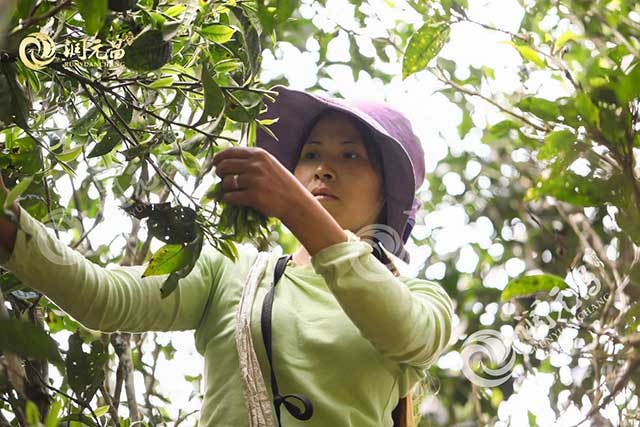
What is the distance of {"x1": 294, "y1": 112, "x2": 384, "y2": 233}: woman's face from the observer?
4.76 feet

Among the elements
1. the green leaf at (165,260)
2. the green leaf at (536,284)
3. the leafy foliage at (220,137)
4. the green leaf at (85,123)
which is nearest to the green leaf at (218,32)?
the leafy foliage at (220,137)

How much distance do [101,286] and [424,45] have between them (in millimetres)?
713

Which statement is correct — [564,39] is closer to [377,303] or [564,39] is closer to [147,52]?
[377,303]

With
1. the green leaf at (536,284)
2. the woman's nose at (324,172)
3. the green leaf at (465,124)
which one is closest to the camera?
the green leaf at (536,284)

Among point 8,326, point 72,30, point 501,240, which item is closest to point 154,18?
point 72,30

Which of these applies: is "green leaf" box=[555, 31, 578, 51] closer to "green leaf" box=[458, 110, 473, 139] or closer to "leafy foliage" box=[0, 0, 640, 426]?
"leafy foliage" box=[0, 0, 640, 426]

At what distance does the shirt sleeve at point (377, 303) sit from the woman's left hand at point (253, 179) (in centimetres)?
10

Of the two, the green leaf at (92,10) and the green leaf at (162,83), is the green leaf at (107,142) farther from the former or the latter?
the green leaf at (92,10)

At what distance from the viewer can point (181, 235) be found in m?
1.04

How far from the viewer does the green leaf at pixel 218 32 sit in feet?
3.97

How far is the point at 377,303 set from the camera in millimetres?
1146

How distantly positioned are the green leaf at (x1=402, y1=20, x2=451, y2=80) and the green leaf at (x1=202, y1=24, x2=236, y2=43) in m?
0.46

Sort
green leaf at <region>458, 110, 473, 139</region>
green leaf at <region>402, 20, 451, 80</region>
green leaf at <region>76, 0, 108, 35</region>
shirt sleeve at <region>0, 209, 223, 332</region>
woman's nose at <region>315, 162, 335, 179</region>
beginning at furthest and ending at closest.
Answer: green leaf at <region>458, 110, 473, 139</region> < green leaf at <region>402, 20, 451, 80</region> < woman's nose at <region>315, 162, 335, 179</region> < shirt sleeve at <region>0, 209, 223, 332</region> < green leaf at <region>76, 0, 108, 35</region>

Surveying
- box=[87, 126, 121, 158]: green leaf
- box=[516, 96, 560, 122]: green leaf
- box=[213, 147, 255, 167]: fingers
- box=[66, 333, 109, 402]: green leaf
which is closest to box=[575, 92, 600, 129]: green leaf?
A: box=[516, 96, 560, 122]: green leaf
